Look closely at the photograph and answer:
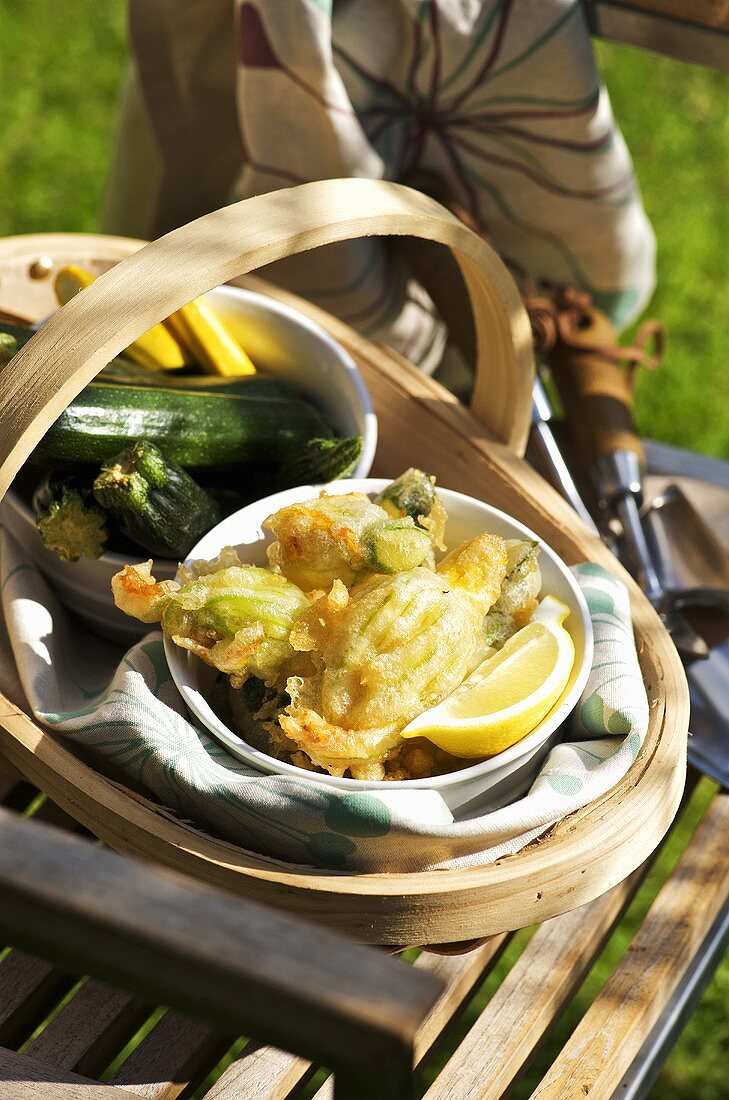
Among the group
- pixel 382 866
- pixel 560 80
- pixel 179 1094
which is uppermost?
pixel 560 80

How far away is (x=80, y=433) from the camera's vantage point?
816 mm

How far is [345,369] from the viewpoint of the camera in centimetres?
95

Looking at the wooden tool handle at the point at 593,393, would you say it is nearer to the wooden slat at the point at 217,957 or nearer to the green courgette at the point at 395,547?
the green courgette at the point at 395,547

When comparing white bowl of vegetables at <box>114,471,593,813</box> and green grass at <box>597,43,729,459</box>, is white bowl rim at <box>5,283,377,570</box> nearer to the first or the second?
white bowl of vegetables at <box>114,471,593,813</box>

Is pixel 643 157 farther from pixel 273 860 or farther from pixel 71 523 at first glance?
pixel 273 860

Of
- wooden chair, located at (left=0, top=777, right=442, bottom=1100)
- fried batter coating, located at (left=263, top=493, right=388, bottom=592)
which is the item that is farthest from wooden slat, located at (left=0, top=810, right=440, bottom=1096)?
fried batter coating, located at (left=263, top=493, right=388, bottom=592)

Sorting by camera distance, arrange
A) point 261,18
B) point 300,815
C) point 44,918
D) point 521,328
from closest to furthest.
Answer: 1. point 44,918
2. point 300,815
3. point 521,328
4. point 261,18

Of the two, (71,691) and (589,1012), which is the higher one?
(71,691)

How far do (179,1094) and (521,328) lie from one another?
66cm

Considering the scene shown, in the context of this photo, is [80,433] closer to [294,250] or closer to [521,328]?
[294,250]

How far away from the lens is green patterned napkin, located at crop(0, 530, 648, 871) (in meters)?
0.64

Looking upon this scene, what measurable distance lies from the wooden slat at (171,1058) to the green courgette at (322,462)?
0.43 m

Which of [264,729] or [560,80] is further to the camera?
[560,80]

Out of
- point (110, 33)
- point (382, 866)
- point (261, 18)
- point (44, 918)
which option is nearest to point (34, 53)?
point (110, 33)
